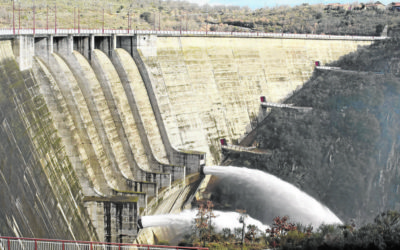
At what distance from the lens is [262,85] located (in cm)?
4372

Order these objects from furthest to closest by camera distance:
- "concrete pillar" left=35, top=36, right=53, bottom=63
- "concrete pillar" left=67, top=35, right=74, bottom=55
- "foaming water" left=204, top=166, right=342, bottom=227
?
"foaming water" left=204, top=166, right=342, bottom=227 < "concrete pillar" left=67, top=35, right=74, bottom=55 < "concrete pillar" left=35, top=36, right=53, bottom=63

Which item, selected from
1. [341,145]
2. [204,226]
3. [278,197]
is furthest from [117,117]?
[341,145]

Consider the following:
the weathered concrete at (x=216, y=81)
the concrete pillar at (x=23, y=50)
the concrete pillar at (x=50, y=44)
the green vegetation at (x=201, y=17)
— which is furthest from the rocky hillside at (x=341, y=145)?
the concrete pillar at (x=23, y=50)

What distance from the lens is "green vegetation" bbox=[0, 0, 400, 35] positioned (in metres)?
55.7

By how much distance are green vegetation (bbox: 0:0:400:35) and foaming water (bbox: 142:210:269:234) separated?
24540 mm

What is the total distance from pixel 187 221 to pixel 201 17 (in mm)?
56106

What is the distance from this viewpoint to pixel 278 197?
1401 inches

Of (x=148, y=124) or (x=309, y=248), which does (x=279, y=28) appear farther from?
(x=309, y=248)

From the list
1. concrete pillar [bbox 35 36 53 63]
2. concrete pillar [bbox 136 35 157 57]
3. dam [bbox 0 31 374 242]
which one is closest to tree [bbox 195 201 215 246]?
dam [bbox 0 31 374 242]

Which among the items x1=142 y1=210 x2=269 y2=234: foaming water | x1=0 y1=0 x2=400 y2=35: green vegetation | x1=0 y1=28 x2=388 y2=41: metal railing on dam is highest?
x1=0 y1=0 x2=400 y2=35: green vegetation

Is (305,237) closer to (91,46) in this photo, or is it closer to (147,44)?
(91,46)

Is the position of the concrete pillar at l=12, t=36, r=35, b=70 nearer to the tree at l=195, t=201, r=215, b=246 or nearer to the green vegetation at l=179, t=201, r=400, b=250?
the tree at l=195, t=201, r=215, b=246

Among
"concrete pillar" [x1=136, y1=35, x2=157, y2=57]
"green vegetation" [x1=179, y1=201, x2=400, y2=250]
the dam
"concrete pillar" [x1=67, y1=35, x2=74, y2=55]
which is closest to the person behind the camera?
"green vegetation" [x1=179, y1=201, x2=400, y2=250]

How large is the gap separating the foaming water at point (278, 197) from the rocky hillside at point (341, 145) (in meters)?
0.59
